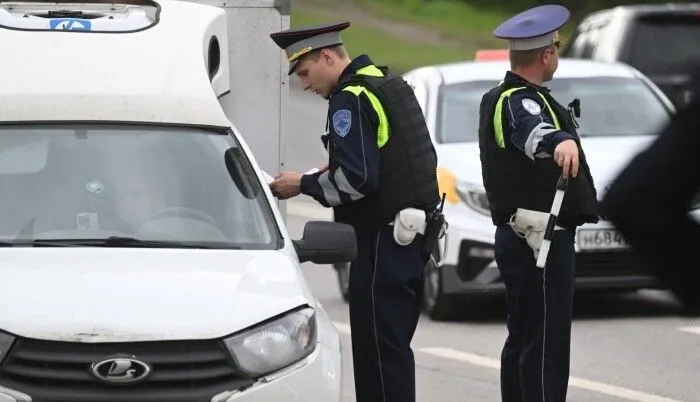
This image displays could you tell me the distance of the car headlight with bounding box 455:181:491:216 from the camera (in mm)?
11164

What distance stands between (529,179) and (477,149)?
15.3 feet

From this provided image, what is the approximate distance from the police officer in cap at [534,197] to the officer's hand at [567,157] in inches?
14.7

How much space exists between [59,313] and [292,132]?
71.4ft

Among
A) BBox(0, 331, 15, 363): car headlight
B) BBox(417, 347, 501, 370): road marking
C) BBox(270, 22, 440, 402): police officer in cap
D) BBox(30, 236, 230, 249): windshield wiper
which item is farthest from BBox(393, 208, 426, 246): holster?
BBox(417, 347, 501, 370): road marking

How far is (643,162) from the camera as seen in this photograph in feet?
8.91

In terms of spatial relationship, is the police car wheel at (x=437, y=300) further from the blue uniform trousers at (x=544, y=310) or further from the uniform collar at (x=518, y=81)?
the uniform collar at (x=518, y=81)

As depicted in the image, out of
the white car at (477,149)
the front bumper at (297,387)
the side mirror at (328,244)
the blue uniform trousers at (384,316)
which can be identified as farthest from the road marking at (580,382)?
the front bumper at (297,387)

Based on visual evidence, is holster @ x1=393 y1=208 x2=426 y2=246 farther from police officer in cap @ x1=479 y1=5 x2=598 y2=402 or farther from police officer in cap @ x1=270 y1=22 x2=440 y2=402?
police officer in cap @ x1=479 y1=5 x2=598 y2=402

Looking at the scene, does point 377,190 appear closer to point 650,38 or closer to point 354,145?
point 354,145

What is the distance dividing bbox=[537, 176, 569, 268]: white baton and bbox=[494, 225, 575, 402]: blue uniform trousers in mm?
86

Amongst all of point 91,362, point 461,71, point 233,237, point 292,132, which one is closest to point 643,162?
point 91,362

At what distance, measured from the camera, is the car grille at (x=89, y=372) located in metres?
5.22

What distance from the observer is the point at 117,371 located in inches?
206

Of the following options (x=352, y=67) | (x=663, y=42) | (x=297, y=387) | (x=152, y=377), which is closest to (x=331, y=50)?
(x=352, y=67)
